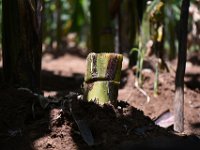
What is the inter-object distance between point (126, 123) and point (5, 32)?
0.81 meters

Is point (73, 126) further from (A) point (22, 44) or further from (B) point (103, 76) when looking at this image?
(A) point (22, 44)

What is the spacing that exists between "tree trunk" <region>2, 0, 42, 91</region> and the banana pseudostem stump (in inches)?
14.5

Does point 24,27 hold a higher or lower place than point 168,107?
higher

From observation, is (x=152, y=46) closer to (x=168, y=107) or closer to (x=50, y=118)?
(x=168, y=107)

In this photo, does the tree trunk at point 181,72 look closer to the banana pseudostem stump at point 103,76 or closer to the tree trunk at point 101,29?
the banana pseudostem stump at point 103,76

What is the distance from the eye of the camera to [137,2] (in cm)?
382

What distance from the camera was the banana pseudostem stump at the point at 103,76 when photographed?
2232 millimetres

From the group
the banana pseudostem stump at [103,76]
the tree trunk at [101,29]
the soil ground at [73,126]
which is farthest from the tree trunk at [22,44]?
the tree trunk at [101,29]

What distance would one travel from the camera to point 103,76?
226 cm

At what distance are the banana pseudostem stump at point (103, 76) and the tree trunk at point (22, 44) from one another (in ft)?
1.21

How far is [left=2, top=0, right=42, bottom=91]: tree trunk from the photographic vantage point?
2.48m

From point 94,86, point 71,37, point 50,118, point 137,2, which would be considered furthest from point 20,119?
point 71,37

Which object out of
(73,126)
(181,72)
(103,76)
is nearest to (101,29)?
(181,72)

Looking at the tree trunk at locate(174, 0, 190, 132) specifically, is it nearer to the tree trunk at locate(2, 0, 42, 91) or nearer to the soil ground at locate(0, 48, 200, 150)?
the soil ground at locate(0, 48, 200, 150)
